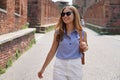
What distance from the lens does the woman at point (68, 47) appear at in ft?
13.8

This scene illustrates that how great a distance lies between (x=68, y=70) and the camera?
165 inches

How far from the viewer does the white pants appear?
13.7ft

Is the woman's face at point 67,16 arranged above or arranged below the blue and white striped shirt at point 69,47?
above

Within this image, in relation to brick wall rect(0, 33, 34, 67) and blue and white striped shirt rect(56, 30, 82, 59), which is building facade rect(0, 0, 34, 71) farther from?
blue and white striped shirt rect(56, 30, 82, 59)

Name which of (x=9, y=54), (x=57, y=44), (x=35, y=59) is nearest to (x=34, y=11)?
(x=35, y=59)

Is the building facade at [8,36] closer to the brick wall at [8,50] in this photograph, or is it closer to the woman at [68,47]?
the brick wall at [8,50]

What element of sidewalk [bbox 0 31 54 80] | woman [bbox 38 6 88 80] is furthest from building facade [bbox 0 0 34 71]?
woman [bbox 38 6 88 80]

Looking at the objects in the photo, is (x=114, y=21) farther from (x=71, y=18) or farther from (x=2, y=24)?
(x=71, y=18)

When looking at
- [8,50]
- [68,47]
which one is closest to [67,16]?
[68,47]

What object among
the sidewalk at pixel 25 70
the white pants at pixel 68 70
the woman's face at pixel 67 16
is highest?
the woman's face at pixel 67 16

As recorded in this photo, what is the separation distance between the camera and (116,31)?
→ 2841cm

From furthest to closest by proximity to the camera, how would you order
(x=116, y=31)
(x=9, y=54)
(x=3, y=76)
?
(x=116, y=31)
(x=9, y=54)
(x=3, y=76)

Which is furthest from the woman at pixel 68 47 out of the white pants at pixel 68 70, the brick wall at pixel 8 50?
the brick wall at pixel 8 50

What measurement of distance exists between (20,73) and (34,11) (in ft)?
66.7
